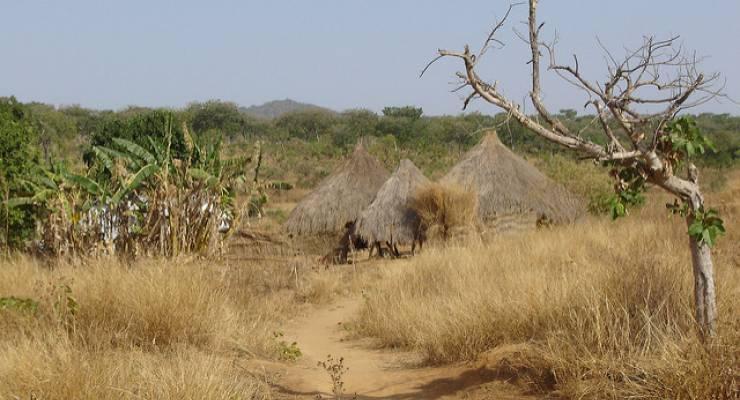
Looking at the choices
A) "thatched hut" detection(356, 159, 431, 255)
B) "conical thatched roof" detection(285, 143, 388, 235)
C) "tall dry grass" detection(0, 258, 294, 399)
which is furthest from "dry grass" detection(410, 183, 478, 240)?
"tall dry grass" detection(0, 258, 294, 399)

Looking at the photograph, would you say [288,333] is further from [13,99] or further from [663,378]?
[13,99]

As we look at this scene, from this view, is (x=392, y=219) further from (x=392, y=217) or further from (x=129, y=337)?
(x=129, y=337)

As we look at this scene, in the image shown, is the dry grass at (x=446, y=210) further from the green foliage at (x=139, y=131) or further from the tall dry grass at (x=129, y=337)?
the tall dry grass at (x=129, y=337)

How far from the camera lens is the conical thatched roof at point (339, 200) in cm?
1736

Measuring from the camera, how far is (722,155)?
32281 mm

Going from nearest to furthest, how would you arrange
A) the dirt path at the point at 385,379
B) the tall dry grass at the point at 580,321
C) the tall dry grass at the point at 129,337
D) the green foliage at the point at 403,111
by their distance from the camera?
1. the tall dry grass at the point at 129,337
2. the tall dry grass at the point at 580,321
3. the dirt path at the point at 385,379
4. the green foliage at the point at 403,111

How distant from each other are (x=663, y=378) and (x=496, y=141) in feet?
44.0

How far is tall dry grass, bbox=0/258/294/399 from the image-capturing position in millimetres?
4402

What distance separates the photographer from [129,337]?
604 centimetres

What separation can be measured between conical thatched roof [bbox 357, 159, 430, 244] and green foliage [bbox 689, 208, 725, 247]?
11.0 meters

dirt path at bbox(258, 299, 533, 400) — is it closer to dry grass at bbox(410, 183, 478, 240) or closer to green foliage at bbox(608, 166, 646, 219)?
green foliage at bbox(608, 166, 646, 219)

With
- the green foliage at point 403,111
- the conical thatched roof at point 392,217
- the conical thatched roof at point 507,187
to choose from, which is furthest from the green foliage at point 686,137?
the green foliage at point 403,111

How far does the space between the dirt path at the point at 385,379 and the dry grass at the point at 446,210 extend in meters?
7.06

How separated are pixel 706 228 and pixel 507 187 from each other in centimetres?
1171
